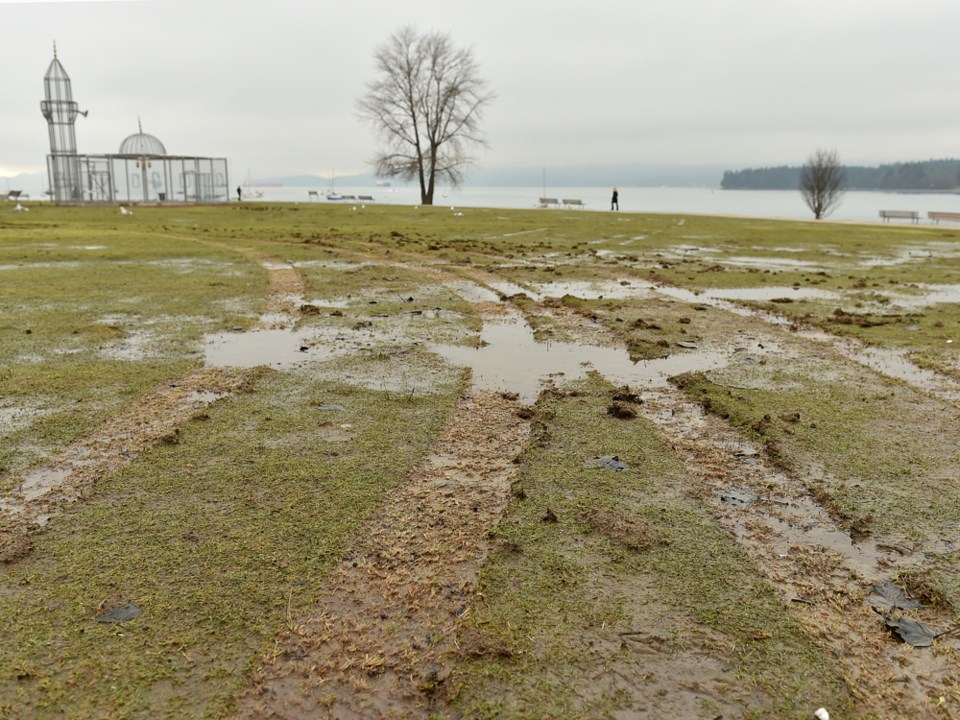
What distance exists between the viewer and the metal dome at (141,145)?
5622 centimetres

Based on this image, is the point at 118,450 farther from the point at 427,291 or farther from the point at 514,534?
the point at 427,291

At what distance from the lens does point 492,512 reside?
4188 mm

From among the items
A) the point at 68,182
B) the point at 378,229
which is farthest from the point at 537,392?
the point at 68,182

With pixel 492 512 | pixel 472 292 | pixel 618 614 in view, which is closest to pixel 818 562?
pixel 618 614

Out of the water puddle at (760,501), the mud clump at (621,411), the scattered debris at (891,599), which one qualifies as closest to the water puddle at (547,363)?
the mud clump at (621,411)

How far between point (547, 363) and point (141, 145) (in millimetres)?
58167

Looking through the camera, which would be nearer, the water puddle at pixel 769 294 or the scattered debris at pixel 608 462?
the scattered debris at pixel 608 462

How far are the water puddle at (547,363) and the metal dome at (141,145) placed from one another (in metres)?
55.3

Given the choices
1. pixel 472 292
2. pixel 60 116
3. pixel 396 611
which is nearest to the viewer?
pixel 396 611

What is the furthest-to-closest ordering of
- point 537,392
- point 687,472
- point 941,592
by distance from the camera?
point 537,392, point 687,472, point 941,592

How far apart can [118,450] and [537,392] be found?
3.45 metres

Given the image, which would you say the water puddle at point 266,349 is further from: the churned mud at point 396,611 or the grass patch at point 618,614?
the grass patch at point 618,614

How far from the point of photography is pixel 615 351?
8.42 meters

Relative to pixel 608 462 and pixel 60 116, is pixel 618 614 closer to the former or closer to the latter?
pixel 608 462
